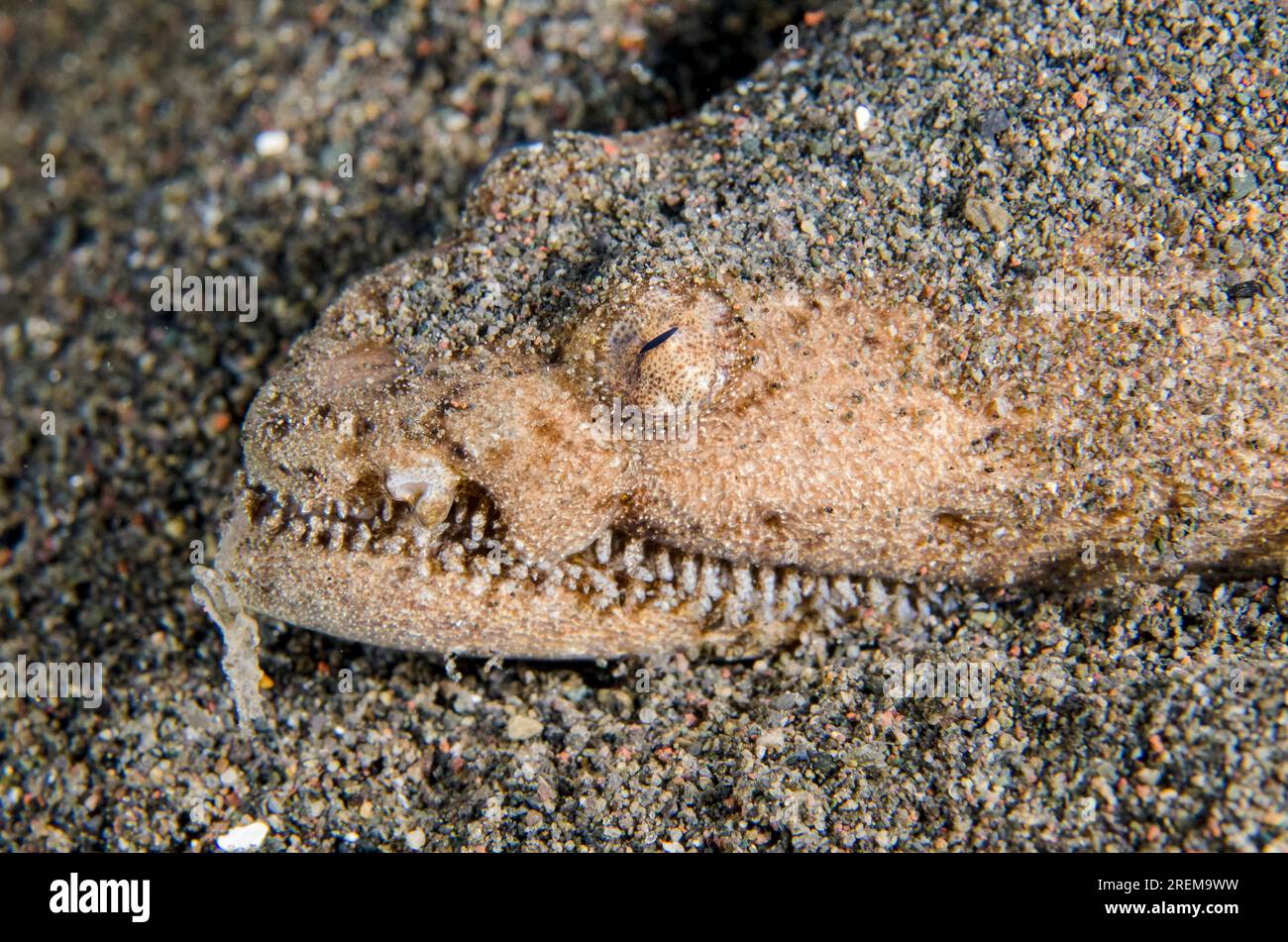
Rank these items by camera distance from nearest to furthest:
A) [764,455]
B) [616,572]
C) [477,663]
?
1. [764,455]
2. [616,572]
3. [477,663]

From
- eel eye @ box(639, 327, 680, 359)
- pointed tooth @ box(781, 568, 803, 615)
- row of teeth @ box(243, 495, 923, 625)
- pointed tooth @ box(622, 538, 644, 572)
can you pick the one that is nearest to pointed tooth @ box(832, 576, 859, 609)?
row of teeth @ box(243, 495, 923, 625)

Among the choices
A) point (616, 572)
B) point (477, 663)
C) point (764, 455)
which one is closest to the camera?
point (764, 455)

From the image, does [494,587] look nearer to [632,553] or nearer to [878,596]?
[632,553]

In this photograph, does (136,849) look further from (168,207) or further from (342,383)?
(168,207)

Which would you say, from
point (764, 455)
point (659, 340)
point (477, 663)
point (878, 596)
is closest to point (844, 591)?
point (878, 596)

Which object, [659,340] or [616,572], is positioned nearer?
[659,340]

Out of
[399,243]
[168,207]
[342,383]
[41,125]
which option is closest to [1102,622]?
[342,383]

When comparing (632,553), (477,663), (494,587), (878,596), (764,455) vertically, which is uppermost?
(764,455)

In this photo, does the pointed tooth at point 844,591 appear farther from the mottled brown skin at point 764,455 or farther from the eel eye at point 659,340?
the eel eye at point 659,340
